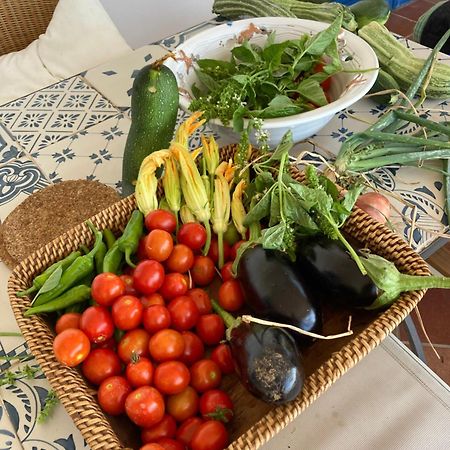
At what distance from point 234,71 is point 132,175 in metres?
0.27

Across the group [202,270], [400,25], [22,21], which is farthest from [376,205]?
[400,25]

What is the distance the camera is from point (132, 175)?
0.83 meters

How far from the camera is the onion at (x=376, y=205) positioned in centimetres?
73

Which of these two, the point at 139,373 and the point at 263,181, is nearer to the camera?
the point at 139,373

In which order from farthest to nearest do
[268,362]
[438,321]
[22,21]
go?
[22,21] < [438,321] < [268,362]

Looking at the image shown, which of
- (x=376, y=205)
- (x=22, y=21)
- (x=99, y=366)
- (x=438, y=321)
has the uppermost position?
(x=22, y=21)

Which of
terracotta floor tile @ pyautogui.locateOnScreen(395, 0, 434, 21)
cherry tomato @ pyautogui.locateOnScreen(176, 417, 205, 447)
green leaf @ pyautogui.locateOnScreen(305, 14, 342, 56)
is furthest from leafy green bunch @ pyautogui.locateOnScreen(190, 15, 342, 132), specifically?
terracotta floor tile @ pyautogui.locateOnScreen(395, 0, 434, 21)

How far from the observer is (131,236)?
67cm

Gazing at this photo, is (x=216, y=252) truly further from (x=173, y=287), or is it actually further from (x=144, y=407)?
(x=144, y=407)

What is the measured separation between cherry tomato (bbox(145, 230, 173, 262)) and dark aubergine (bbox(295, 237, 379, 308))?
0.55 feet

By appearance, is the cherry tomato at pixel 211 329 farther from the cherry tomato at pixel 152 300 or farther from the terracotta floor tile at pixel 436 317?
the terracotta floor tile at pixel 436 317

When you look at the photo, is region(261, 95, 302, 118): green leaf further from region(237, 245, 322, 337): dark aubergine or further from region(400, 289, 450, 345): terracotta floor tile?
region(400, 289, 450, 345): terracotta floor tile

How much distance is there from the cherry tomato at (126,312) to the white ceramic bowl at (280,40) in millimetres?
328

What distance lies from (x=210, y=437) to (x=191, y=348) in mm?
113
